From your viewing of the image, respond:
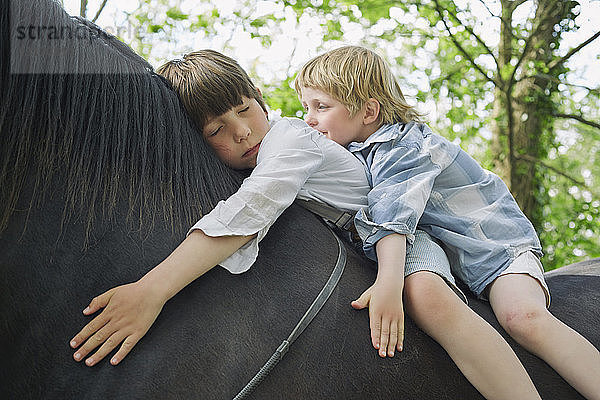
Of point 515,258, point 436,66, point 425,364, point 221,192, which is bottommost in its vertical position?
point 436,66

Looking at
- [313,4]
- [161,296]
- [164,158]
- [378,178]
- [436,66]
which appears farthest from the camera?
[436,66]

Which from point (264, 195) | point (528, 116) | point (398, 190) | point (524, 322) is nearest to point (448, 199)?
point (398, 190)

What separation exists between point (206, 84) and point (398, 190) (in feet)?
1.54

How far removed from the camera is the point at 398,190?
132 cm

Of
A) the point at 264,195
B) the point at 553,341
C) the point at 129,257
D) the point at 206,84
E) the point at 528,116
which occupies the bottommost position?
the point at 528,116

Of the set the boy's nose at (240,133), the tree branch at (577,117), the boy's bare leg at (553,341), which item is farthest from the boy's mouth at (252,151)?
the tree branch at (577,117)

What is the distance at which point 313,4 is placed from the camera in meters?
4.61

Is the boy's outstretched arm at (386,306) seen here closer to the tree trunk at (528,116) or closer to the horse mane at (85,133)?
the horse mane at (85,133)

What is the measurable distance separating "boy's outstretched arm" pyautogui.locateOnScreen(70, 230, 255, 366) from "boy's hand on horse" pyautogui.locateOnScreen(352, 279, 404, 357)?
33cm

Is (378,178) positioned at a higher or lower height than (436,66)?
higher

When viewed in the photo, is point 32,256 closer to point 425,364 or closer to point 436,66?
point 425,364

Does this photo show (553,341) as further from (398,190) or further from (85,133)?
(85,133)

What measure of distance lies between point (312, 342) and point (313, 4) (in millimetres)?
3932

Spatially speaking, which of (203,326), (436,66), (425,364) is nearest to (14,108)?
(203,326)
